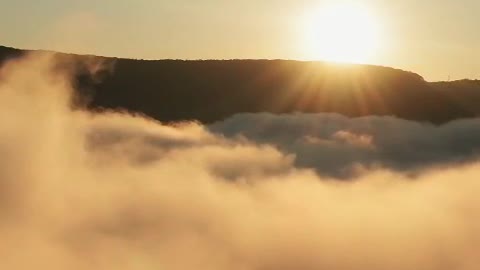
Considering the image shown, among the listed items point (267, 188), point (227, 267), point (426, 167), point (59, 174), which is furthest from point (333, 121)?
point (227, 267)

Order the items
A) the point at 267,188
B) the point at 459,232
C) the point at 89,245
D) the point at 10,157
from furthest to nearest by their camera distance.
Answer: the point at 267,188, the point at 459,232, the point at 10,157, the point at 89,245

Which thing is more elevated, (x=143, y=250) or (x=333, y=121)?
(x=333, y=121)

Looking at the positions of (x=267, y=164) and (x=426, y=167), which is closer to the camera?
(x=267, y=164)

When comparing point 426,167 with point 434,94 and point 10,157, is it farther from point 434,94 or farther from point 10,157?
point 10,157

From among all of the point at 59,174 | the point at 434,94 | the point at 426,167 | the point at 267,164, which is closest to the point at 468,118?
the point at 434,94

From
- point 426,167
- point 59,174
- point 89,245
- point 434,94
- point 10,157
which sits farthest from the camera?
point 434,94

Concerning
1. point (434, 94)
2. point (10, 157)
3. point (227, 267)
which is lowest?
point (227, 267)
